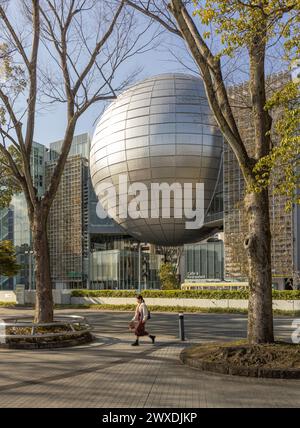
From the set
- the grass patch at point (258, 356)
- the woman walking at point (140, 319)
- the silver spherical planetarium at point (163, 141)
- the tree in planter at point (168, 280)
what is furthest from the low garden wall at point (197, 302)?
the grass patch at point (258, 356)

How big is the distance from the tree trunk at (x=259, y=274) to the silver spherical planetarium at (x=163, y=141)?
3244 cm

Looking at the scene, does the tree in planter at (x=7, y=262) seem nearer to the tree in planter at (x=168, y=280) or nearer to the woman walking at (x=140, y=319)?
the tree in planter at (x=168, y=280)

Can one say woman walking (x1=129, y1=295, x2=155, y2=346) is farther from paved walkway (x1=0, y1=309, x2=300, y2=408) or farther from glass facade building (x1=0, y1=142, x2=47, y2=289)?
glass facade building (x1=0, y1=142, x2=47, y2=289)

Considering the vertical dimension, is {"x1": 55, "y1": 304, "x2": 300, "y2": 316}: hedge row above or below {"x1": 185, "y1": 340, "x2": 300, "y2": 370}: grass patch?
below

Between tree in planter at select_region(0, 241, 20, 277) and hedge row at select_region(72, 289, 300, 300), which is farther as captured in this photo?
tree in planter at select_region(0, 241, 20, 277)

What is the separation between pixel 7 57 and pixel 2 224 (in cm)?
6971

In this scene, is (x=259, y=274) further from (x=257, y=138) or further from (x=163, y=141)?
(x=163, y=141)

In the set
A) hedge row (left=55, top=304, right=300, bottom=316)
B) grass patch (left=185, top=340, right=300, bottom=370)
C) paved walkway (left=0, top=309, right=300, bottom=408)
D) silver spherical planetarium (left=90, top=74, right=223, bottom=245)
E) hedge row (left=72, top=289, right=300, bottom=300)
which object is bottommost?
hedge row (left=55, top=304, right=300, bottom=316)

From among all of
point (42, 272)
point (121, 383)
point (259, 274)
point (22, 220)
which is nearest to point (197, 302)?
point (42, 272)

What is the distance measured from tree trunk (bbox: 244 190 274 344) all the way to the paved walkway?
6.69 feet

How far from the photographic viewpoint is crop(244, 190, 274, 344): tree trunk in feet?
39.6

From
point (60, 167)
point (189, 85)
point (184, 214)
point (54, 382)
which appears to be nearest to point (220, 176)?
point (184, 214)

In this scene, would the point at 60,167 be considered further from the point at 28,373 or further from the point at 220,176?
the point at 220,176

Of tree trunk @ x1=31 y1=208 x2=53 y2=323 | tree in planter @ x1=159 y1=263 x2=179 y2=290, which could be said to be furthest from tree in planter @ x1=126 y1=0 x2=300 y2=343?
tree in planter @ x1=159 y1=263 x2=179 y2=290
